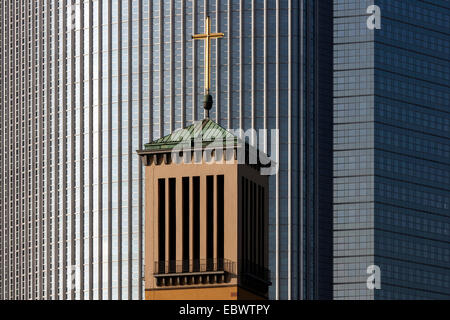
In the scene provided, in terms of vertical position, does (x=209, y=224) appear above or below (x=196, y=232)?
above

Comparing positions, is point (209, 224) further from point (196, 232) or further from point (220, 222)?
point (196, 232)

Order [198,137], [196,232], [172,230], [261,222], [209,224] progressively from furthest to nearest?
1. [261,222]
2. [198,137]
3. [172,230]
4. [209,224]
5. [196,232]

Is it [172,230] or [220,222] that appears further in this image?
[172,230]

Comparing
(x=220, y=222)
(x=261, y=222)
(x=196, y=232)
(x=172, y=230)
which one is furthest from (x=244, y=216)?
(x=261, y=222)

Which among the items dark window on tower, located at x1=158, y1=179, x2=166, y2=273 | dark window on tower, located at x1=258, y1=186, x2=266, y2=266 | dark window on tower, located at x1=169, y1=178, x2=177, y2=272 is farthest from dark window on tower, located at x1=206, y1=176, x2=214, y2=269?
dark window on tower, located at x1=258, y1=186, x2=266, y2=266

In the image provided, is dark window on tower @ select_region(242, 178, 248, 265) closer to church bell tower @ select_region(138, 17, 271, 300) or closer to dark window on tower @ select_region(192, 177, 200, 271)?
church bell tower @ select_region(138, 17, 271, 300)

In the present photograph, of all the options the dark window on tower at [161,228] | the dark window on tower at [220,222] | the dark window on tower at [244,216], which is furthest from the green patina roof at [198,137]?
the dark window on tower at [161,228]

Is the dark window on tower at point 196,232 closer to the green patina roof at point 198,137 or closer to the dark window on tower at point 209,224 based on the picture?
the dark window on tower at point 209,224
